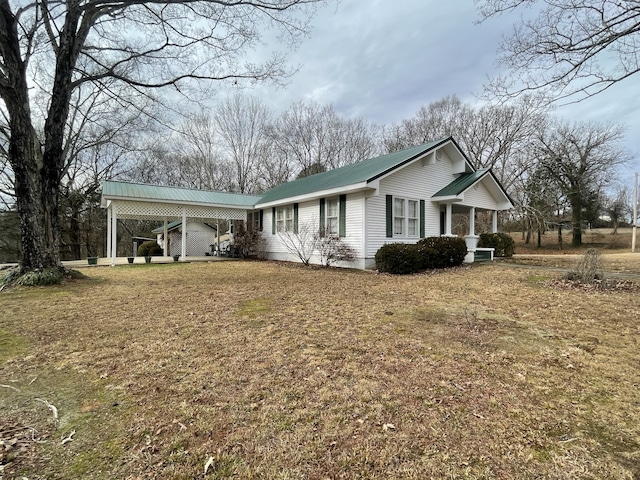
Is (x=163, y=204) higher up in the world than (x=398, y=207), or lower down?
higher up

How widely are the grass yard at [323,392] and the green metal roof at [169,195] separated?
9.82 m

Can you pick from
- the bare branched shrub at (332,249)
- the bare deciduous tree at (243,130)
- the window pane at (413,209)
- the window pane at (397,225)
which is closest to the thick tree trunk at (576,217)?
the window pane at (413,209)

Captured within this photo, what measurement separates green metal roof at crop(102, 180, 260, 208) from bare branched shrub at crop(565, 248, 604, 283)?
14604mm

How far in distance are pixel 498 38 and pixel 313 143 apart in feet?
74.1

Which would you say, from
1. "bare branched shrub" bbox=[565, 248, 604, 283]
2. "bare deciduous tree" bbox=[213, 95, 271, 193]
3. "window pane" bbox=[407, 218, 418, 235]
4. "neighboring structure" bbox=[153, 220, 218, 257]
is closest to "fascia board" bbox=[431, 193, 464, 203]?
"window pane" bbox=[407, 218, 418, 235]

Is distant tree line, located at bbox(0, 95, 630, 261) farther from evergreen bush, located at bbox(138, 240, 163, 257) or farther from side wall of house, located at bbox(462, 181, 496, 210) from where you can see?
side wall of house, located at bbox(462, 181, 496, 210)

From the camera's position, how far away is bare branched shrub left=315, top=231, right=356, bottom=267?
468 inches

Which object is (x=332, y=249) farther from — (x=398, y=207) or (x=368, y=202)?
(x=398, y=207)

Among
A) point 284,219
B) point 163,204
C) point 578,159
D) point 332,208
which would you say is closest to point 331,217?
point 332,208

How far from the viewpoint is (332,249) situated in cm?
1231

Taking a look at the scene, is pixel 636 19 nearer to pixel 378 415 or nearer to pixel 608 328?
pixel 608 328

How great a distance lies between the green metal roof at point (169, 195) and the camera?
14090mm

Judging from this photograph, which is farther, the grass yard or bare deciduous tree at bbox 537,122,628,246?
bare deciduous tree at bbox 537,122,628,246

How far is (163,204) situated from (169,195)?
0.64m
